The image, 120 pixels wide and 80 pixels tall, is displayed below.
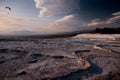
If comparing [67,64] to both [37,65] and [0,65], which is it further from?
[0,65]

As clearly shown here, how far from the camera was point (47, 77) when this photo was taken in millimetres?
4117

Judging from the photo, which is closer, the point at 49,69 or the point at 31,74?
the point at 31,74

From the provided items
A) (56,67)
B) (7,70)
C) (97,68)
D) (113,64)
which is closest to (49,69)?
(56,67)

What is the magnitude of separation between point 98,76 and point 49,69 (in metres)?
1.70

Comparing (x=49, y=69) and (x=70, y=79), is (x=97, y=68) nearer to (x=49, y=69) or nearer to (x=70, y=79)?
(x=70, y=79)

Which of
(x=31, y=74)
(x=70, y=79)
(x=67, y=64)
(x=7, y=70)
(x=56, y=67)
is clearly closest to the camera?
(x=70, y=79)

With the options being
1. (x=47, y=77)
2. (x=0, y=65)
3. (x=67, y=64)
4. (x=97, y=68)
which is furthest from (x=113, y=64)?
(x=0, y=65)

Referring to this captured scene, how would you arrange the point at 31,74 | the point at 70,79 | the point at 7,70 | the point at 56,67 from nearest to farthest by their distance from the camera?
1. the point at 70,79
2. the point at 31,74
3. the point at 7,70
4. the point at 56,67

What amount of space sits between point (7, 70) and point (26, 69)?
65 centimetres

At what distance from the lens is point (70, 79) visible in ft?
13.3

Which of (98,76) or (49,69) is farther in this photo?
(49,69)

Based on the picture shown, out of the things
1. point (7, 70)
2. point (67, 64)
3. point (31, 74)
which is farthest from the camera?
point (67, 64)

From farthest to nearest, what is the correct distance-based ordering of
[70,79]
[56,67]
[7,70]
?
[56,67] → [7,70] → [70,79]

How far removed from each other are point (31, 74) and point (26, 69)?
526 millimetres
